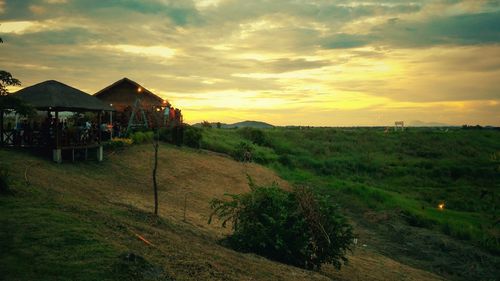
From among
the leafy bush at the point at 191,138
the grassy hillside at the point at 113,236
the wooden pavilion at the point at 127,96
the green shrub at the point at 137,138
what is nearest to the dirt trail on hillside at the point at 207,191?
the grassy hillside at the point at 113,236

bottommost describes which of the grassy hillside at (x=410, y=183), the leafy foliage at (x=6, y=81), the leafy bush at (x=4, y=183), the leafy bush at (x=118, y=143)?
the grassy hillside at (x=410, y=183)

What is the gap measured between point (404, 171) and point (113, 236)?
42.3 m

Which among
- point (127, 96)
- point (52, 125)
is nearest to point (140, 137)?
point (52, 125)

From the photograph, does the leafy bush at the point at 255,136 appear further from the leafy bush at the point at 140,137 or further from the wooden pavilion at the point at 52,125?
the wooden pavilion at the point at 52,125

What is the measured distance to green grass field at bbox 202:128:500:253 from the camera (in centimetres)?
2547

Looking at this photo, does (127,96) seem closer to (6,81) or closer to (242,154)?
(242,154)

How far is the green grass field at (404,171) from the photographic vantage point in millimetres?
25470

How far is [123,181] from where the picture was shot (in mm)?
21297

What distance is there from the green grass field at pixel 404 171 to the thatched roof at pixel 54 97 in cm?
1475

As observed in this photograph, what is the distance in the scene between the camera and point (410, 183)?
42500mm

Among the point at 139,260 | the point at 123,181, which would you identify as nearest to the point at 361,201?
the point at 123,181

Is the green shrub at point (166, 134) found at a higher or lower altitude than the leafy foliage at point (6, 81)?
lower

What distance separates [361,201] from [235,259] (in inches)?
782

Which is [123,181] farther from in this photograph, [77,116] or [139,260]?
[77,116]
